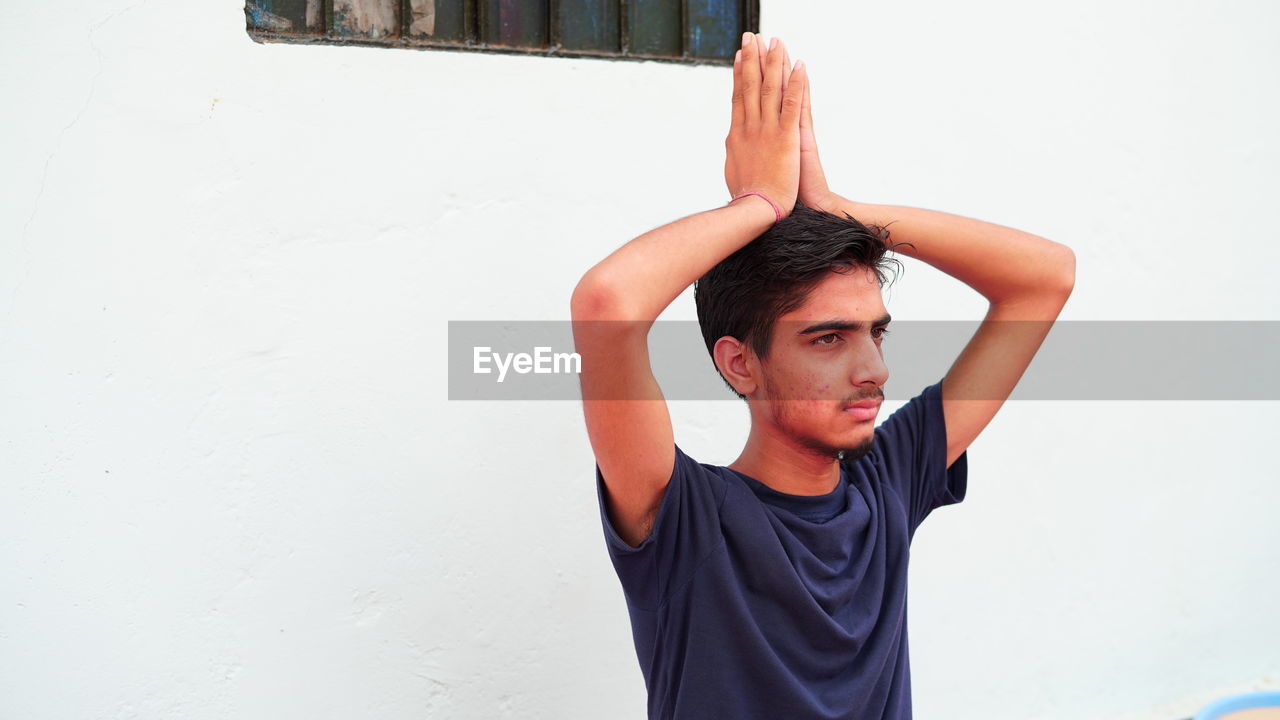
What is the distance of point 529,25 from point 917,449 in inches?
46.6

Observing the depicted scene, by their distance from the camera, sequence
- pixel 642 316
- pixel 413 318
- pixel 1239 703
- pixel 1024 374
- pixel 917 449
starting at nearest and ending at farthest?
1. pixel 642 316
2. pixel 917 449
3. pixel 1239 703
4. pixel 413 318
5. pixel 1024 374

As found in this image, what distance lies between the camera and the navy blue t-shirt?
4.50 feet

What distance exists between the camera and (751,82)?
1.53 metres

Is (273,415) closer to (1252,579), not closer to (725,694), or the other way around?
(725,694)

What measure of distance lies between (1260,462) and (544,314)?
2.09 meters

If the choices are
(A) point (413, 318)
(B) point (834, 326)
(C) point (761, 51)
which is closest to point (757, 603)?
(B) point (834, 326)

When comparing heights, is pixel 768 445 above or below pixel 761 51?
below

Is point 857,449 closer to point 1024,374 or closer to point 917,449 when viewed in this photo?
point 917,449

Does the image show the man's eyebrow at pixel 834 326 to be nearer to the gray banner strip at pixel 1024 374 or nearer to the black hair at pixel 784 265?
the black hair at pixel 784 265

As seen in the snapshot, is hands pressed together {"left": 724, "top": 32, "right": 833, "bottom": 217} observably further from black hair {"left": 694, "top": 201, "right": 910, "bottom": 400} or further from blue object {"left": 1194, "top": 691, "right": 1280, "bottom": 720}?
blue object {"left": 1194, "top": 691, "right": 1280, "bottom": 720}

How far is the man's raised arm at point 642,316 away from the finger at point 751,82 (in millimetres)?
34

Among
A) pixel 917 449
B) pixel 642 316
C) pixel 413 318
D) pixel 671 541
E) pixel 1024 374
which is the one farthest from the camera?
pixel 1024 374

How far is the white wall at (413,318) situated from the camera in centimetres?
187

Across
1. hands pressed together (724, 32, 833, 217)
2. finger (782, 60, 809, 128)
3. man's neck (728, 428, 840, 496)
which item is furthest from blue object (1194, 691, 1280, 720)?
finger (782, 60, 809, 128)
